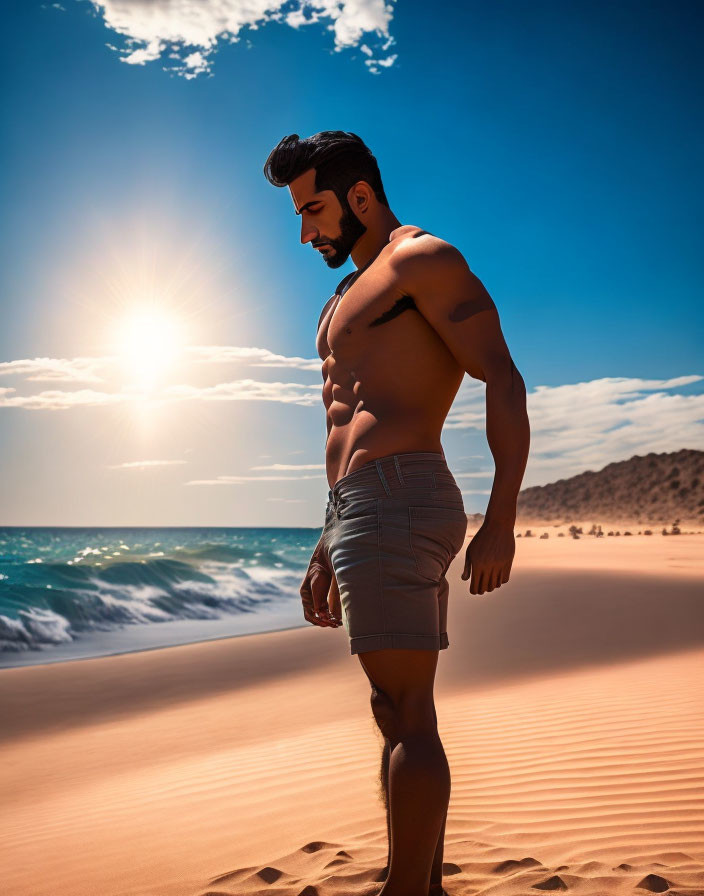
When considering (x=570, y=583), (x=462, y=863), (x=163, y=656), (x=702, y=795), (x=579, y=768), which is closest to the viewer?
(x=462, y=863)

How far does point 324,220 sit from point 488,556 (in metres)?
1.16

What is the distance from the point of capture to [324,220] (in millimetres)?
2613

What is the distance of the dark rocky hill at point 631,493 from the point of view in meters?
70.1

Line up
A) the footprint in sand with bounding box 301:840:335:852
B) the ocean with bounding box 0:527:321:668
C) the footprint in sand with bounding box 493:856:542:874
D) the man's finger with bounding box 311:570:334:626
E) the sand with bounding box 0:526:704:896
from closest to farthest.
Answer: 1. the man's finger with bounding box 311:570:334:626
2. the footprint in sand with bounding box 493:856:542:874
3. the sand with bounding box 0:526:704:896
4. the footprint in sand with bounding box 301:840:335:852
5. the ocean with bounding box 0:527:321:668

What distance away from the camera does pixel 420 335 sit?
2367 millimetres

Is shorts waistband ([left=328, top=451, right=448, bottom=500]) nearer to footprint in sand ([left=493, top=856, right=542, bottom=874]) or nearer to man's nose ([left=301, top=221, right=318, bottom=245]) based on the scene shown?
man's nose ([left=301, top=221, right=318, bottom=245])

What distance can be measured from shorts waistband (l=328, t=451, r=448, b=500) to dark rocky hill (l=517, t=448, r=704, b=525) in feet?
225

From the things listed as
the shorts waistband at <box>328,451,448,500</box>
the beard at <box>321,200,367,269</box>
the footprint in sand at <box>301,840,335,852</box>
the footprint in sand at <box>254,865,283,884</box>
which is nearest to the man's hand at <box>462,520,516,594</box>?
the shorts waistband at <box>328,451,448,500</box>

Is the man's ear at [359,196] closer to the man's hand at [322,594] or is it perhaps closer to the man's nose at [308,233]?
the man's nose at [308,233]

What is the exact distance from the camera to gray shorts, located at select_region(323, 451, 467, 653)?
218 cm

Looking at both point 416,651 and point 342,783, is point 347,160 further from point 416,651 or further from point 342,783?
point 342,783

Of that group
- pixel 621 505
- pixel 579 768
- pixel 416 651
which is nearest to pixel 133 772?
pixel 579 768

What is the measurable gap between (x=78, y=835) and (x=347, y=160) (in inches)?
142

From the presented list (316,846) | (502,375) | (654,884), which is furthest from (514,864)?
(502,375)
